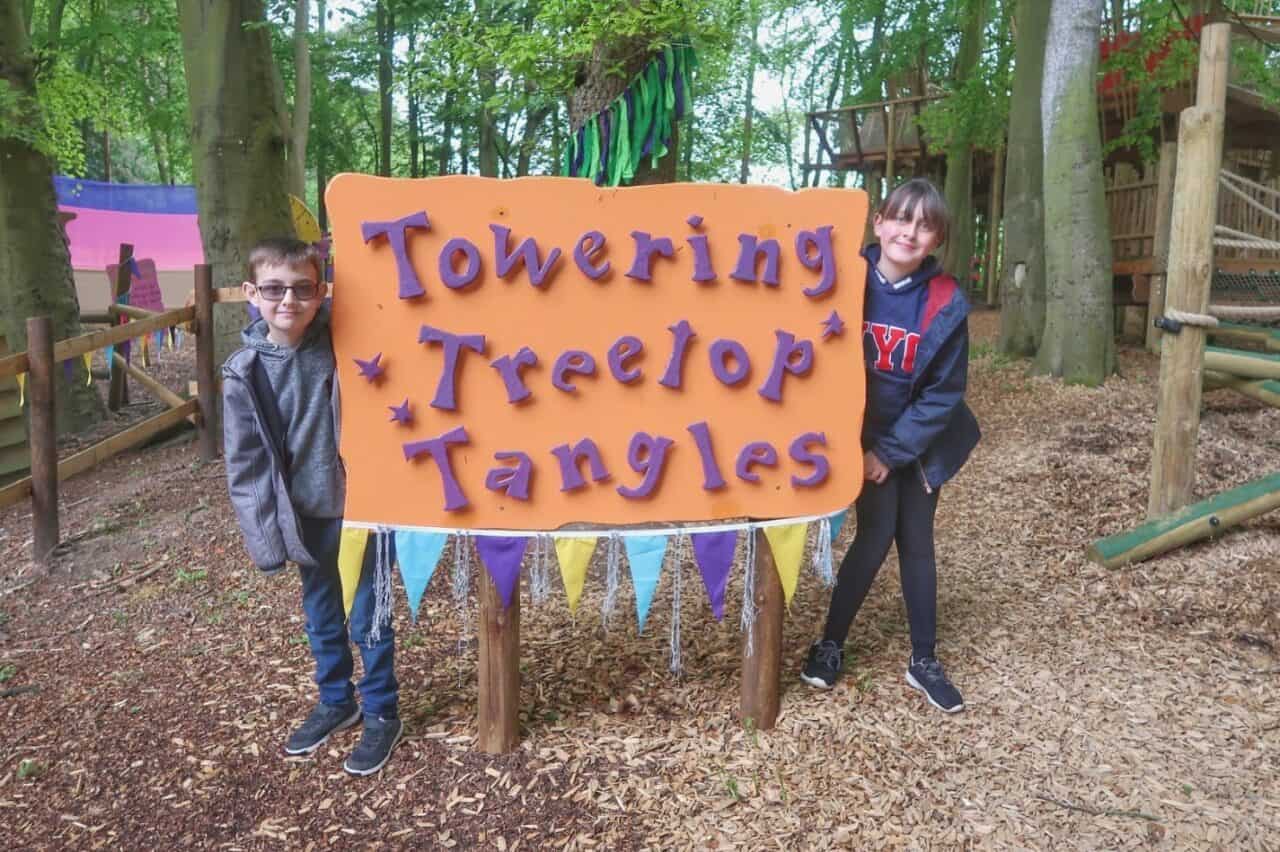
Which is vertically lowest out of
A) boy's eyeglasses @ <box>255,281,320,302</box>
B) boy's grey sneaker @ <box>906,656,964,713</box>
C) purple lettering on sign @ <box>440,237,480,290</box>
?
boy's grey sneaker @ <box>906,656,964,713</box>

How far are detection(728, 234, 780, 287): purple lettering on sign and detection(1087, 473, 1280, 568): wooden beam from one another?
256 cm

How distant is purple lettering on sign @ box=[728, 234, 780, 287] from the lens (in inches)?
99.7

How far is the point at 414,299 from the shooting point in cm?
245

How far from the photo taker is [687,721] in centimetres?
288

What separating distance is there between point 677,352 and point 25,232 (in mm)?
7474

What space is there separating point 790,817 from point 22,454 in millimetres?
7235

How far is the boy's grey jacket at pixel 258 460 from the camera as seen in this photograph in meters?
2.41

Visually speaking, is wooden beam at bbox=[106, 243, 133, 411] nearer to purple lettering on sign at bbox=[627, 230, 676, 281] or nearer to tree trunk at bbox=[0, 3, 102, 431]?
tree trunk at bbox=[0, 3, 102, 431]

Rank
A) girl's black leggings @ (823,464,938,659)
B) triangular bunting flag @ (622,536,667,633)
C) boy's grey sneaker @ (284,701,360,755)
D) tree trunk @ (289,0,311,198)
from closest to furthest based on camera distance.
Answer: triangular bunting flag @ (622,536,667,633) → boy's grey sneaker @ (284,701,360,755) → girl's black leggings @ (823,464,938,659) → tree trunk @ (289,0,311,198)

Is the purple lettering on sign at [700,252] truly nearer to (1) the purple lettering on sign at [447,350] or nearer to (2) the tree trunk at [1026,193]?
(1) the purple lettering on sign at [447,350]

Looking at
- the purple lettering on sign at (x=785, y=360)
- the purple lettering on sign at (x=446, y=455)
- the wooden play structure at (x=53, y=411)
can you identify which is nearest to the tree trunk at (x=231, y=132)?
the wooden play structure at (x=53, y=411)

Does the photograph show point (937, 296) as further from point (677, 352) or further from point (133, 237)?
point (133, 237)

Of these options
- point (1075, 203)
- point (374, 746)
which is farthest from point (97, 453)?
point (1075, 203)

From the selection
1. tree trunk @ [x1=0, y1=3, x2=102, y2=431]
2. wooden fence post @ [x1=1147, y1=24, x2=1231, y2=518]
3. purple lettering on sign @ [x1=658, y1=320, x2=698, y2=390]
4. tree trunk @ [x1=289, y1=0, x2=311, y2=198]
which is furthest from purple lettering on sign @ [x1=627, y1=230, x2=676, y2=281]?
tree trunk @ [x1=289, y1=0, x2=311, y2=198]
